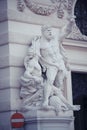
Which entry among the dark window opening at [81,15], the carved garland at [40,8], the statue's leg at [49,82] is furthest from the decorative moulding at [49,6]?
the statue's leg at [49,82]

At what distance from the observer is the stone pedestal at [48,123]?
12250mm

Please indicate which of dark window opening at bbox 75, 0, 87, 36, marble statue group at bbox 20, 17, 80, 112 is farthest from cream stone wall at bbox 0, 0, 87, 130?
dark window opening at bbox 75, 0, 87, 36

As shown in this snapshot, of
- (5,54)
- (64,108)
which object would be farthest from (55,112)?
(5,54)

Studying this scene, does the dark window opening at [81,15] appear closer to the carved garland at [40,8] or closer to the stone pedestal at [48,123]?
the carved garland at [40,8]

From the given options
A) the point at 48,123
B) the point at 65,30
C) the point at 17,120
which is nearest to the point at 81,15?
the point at 65,30

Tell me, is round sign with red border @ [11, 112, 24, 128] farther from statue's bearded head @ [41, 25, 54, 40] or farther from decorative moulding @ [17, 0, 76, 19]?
decorative moulding @ [17, 0, 76, 19]

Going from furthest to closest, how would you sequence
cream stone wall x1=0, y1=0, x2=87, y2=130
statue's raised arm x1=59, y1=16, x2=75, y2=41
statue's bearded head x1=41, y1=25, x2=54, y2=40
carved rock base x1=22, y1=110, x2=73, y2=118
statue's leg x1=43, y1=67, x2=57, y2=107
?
statue's raised arm x1=59, y1=16, x2=75, y2=41 → statue's bearded head x1=41, y1=25, x2=54, y2=40 → cream stone wall x1=0, y1=0, x2=87, y2=130 → statue's leg x1=43, y1=67, x2=57, y2=107 → carved rock base x1=22, y1=110, x2=73, y2=118

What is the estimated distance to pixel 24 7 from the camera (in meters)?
13.6

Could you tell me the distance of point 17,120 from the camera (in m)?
12.3

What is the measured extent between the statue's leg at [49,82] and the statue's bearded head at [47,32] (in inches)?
33.7

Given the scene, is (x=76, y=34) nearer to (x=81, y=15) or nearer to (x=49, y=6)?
(x=81, y=15)

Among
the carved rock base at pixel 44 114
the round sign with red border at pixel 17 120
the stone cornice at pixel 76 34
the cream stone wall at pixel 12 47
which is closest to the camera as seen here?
the round sign with red border at pixel 17 120

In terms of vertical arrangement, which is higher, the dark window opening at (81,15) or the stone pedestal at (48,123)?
the dark window opening at (81,15)

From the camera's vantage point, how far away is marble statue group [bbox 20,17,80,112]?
41.7 feet
